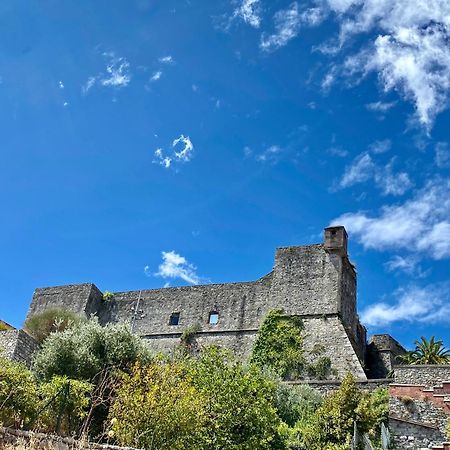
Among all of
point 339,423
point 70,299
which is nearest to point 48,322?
point 70,299

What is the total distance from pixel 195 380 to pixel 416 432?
7.01m

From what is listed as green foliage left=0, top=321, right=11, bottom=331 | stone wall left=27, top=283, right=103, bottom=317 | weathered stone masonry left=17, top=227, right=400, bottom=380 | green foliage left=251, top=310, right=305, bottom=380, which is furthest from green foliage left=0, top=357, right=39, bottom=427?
stone wall left=27, top=283, right=103, bottom=317

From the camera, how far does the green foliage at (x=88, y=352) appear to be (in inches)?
842

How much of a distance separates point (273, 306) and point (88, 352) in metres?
12.1

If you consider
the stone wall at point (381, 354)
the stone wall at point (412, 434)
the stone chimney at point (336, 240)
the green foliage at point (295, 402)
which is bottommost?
the stone wall at point (412, 434)

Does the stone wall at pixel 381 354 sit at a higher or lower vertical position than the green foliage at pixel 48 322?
higher

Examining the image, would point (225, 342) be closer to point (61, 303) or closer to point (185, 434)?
point (61, 303)

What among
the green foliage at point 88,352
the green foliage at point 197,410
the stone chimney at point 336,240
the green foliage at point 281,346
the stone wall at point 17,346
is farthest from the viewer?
the stone chimney at point 336,240

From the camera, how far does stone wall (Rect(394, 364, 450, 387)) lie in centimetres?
2184

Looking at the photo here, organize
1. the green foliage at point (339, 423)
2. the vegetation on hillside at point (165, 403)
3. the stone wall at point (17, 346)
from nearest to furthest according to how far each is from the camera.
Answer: the vegetation on hillside at point (165, 403) → the green foliage at point (339, 423) → the stone wall at point (17, 346)

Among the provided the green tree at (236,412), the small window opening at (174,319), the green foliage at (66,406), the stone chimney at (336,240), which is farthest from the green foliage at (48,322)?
the green tree at (236,412)

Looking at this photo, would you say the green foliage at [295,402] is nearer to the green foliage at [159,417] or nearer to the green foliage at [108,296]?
the green foliage at [159,417]

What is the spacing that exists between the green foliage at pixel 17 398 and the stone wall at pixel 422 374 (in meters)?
13.4

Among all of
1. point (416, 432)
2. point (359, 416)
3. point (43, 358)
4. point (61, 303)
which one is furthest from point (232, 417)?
point (61, 303)
